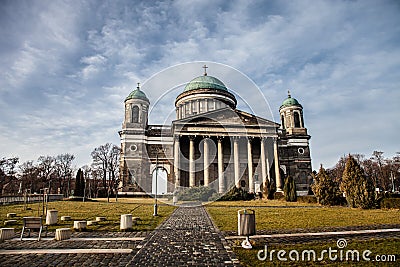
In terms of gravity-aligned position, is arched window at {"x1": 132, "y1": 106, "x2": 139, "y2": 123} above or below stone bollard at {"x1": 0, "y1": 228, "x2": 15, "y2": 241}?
above

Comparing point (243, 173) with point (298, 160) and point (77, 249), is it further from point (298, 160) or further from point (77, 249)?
point (77, 249)

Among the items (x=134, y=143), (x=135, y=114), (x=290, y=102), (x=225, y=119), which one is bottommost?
(x=134, y=143)

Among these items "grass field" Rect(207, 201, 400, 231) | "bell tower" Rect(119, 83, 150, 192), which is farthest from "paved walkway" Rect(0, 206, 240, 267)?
"bell tower" Rect(119, 83, 150, 192)

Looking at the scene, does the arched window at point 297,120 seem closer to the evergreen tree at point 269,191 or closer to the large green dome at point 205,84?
the large green dome at point 205,84

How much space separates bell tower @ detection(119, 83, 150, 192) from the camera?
142 feet

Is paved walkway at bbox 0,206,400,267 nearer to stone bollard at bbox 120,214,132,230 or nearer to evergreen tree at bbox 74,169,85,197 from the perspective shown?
stone bollard at bbox 120,214,132,230

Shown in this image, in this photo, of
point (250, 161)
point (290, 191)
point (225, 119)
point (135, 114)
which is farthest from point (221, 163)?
point (135, 114)

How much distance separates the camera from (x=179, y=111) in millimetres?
52875

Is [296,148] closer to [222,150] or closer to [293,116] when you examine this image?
[293,116]

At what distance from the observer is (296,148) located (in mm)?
48406

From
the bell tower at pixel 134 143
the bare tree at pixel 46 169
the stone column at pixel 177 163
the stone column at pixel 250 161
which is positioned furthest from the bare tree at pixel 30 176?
the stone column at pixel 250 161

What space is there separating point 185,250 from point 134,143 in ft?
127

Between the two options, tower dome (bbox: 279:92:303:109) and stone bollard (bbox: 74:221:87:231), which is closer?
stone bollard (bbox: 74:221:87:231)

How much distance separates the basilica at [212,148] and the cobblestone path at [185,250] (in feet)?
89.8
